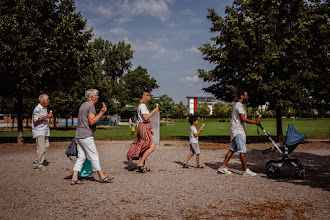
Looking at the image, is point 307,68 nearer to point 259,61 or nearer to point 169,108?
point 259,61

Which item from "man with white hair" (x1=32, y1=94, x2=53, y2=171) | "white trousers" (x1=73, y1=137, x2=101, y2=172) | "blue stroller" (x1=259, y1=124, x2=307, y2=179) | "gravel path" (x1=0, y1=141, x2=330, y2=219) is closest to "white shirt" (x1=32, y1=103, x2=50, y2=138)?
"man with white hair" (x1=32, y1=94, x2=53, y2=171)

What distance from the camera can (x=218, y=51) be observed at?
50.9ft

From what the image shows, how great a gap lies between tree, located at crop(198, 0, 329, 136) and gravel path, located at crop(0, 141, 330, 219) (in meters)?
7.36

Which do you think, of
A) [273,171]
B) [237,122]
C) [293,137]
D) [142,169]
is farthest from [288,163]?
[142,169]

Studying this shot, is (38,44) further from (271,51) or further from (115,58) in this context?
(115,58)

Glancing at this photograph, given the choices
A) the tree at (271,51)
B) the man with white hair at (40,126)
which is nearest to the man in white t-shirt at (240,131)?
the man with white hair at (40,126)

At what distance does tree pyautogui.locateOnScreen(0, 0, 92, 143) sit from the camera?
13.3 m

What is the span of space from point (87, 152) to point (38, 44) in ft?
34.0

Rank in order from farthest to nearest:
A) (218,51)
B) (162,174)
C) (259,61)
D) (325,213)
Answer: (218,51)
(259,61)
(162,174)
(325,213)

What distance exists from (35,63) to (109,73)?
4449cm

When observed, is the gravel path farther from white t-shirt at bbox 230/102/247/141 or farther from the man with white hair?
white t-shirt at bbox 230/102/247/141

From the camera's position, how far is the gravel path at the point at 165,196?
4.14m

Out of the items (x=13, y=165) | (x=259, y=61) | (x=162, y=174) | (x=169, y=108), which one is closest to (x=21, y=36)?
(x=13, y=165)

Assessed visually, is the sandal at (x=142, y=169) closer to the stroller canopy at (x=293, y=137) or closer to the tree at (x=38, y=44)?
the stroller canopy at (x=293, y=137)
